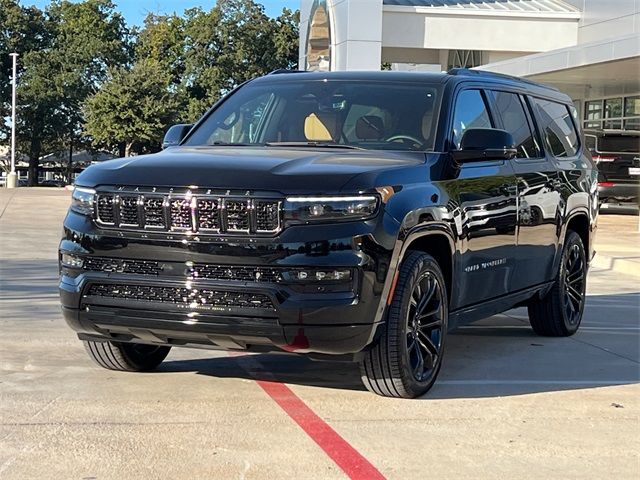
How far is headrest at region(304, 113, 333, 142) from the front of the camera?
241 inches

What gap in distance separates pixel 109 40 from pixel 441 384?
221 ft

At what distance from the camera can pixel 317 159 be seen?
530 cm

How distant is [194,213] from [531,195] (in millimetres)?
3100

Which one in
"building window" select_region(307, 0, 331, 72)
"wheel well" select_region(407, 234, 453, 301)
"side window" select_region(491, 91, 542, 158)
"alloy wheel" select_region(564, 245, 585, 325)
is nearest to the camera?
"wheel well" select_region(407, 234, 453, 301)

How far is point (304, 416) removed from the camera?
5.12m

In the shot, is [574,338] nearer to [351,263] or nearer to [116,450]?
[351,263]

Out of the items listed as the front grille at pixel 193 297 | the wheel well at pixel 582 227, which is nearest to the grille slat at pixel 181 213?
A: the front grille at pixel 193 297

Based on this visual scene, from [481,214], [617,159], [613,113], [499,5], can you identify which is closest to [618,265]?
[481,214]

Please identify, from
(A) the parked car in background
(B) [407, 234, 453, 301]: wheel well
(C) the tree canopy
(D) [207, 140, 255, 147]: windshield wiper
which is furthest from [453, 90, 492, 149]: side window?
(C) the tree canopy

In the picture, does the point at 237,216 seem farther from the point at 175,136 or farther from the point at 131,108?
the point at 131,108

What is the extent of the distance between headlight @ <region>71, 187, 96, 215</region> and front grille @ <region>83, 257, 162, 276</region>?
0.96 feet

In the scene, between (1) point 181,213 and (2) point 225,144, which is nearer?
(1) point 181,213

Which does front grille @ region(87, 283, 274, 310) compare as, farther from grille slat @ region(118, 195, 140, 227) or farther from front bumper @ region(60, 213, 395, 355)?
grille slat @ region(118, 195, 140, 227)

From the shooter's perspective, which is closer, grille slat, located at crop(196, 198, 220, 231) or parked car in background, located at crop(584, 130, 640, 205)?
grille slat, located at crop(196, 198, 220, 231)
